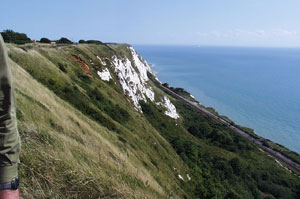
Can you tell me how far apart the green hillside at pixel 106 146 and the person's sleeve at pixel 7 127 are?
1.51m

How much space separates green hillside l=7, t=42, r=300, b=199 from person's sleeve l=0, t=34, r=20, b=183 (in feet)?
4.97

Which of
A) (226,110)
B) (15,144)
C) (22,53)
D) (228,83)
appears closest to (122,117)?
(22,53)

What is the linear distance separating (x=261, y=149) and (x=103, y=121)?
62.1 meters

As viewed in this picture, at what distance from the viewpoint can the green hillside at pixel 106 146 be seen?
14.3 feet

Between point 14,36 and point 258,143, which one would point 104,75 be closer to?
point 14,36

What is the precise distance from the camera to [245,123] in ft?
309

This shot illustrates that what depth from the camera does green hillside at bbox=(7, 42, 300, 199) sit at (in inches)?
172

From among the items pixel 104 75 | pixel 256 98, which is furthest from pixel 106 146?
pixel 256 98

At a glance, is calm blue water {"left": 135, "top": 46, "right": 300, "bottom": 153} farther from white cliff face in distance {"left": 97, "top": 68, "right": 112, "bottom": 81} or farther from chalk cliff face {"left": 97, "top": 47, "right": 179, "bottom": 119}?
white cliff face in distance {"left": 97, "top": 68, "right": 112, "bottom": 81}

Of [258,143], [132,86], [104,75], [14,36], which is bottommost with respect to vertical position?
[258,143]

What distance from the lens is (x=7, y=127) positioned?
220 cm

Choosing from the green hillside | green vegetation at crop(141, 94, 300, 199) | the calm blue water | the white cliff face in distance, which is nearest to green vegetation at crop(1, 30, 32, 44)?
the green hillside

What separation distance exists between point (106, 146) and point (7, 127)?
459 inches

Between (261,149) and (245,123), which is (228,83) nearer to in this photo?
(245,123)
